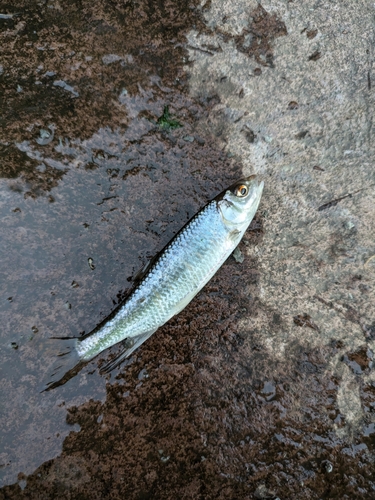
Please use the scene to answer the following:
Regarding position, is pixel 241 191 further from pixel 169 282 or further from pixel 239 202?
pixel 169 282

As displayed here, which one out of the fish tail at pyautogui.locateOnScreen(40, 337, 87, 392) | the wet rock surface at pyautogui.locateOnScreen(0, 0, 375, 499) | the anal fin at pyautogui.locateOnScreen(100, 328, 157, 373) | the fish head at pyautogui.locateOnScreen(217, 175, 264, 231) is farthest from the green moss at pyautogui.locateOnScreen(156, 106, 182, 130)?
the fish tail at pyautogui.locateOnScreen(40, 337, 87, 392)

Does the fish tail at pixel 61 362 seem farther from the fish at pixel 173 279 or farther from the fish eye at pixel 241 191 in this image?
the fish eye at pixel 241 191

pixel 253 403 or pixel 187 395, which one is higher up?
pixel 187 395

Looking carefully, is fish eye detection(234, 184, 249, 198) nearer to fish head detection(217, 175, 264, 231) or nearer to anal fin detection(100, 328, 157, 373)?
fish head detection(217, 175, 264, 231)

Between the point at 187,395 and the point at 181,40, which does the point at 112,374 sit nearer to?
the point at 187,395

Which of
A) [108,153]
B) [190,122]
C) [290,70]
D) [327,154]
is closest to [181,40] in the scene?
[190,122]

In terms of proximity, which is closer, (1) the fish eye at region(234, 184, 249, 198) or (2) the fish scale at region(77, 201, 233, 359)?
(2) the fish scale at region(77, 201, 233, 359)

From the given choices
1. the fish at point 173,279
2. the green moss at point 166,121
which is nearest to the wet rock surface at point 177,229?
the green moss at point 166,121
